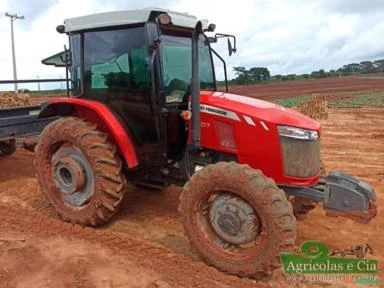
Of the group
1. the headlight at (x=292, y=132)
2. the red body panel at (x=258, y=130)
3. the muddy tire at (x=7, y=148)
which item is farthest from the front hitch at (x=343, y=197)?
the muddy tire at (x=7, y=148)

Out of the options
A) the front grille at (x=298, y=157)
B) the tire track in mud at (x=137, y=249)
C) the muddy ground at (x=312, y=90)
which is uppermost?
the muddy ground at (x=312, y=90)

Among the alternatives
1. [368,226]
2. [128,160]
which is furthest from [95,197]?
[368,226]

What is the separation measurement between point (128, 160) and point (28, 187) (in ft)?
8.78

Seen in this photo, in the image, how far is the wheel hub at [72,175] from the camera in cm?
480

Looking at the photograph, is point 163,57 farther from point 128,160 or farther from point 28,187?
point 28,187

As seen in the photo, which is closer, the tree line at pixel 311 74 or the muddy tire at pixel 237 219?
the muddy tire at pixel 237 219

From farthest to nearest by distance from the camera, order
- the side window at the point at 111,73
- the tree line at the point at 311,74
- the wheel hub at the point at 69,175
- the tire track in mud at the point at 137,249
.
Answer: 1. the tree line at the point at 311,74
2. the wheel hub at the point at 69,175
3. the side window at the point at 111,73
4. the tire track in mud at the point at 137,249

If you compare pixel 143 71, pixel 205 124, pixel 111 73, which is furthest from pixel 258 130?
pixel 111 73

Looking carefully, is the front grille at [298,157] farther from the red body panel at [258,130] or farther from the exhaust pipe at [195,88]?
the exhaust pipe at [195,88]

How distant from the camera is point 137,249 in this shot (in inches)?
173

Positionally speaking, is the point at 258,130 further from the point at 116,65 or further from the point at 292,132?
the point at 116,65

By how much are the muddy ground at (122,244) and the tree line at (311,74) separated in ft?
131

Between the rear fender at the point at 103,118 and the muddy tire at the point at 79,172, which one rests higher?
the rear fender at the point at 103,118

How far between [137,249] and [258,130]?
1.68 metres
